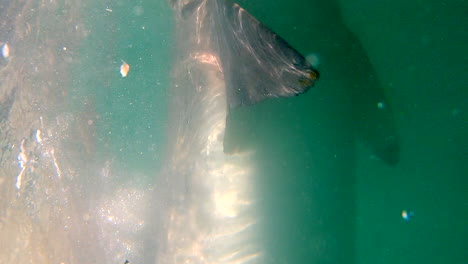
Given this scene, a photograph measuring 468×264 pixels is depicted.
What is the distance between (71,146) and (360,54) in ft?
23.7

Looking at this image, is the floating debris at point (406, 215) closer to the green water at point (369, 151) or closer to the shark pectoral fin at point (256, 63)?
the green water at point (369, 151)

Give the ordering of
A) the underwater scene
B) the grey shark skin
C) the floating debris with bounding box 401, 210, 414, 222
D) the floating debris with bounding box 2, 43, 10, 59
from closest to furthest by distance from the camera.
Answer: the underwater scene < the floating debris with bounding box 401, 210, 414, 222 < the grey shark skin < the floating debris with bounding box 2, 43, 10, 59

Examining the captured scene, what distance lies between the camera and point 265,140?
4.88m

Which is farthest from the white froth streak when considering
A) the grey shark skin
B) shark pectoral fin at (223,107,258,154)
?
shark pectoral fin at (223,107,258,154)

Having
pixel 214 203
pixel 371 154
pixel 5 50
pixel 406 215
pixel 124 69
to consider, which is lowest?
pixel 5 50

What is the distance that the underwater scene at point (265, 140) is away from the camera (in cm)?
386

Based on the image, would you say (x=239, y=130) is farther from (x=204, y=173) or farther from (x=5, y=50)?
(x=5, y=50)

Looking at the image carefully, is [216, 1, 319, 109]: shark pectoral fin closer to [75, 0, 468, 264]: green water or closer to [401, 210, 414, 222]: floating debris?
[75, 0, 468, 264]: green water

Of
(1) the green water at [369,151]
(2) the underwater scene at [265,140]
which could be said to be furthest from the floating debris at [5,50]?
(1) the green water at [369,151]

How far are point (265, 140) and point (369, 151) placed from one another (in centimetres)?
159

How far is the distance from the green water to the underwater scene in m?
0.02

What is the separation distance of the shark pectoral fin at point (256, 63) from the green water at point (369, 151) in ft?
1.12

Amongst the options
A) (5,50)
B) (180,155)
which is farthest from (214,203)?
(5,50)

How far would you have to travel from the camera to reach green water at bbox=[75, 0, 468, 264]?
3896mm
